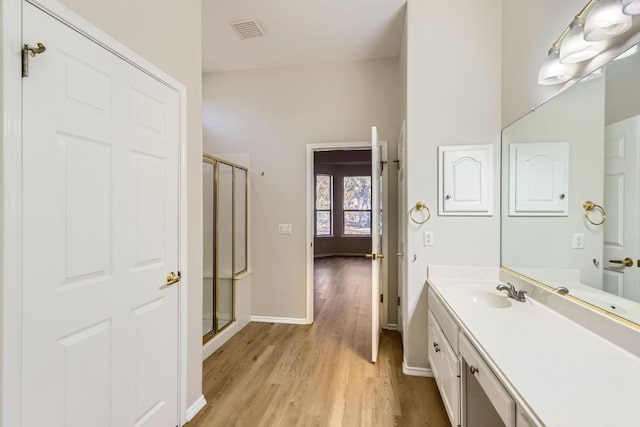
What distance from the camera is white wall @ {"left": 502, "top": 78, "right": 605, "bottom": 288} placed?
1.37 m

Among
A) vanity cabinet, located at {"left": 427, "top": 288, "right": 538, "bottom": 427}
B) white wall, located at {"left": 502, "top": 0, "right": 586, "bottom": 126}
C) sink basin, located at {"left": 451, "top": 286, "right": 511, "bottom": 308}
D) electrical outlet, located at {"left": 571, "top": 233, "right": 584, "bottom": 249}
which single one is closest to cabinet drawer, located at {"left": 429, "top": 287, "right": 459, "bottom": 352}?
vanity cabinet, located at {"left": 427, "top": 288, "right": 538, "bottom": 427}

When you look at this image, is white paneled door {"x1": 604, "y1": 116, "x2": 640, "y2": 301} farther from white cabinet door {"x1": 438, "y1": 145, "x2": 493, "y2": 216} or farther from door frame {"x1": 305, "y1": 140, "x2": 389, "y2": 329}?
door frame {"x1": 305, "y1": 140, "x2": 389, "y2": 329}

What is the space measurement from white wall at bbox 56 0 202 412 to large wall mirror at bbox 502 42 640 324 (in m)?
2.18

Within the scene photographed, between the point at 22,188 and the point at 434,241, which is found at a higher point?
the point at 22,188

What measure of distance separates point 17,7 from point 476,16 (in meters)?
2.69

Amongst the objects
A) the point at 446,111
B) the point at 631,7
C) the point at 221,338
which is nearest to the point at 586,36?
the point at 631,7

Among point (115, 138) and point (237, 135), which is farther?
point (237, 135)

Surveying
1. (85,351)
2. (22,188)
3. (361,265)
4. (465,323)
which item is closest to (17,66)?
(22,188)

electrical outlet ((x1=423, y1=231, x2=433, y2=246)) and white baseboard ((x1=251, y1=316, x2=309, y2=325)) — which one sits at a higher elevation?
electrical outlet ((x1=423, y1=231, x2=433, y2=246))

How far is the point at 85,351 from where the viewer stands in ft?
3.93

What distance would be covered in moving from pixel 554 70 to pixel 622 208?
0.91 meters

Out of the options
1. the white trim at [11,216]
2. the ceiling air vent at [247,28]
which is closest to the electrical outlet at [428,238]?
the white trim at [11,216]

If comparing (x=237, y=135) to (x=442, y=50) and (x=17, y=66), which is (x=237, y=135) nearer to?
(x=442, y=50)

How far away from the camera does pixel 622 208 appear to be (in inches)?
47.5
